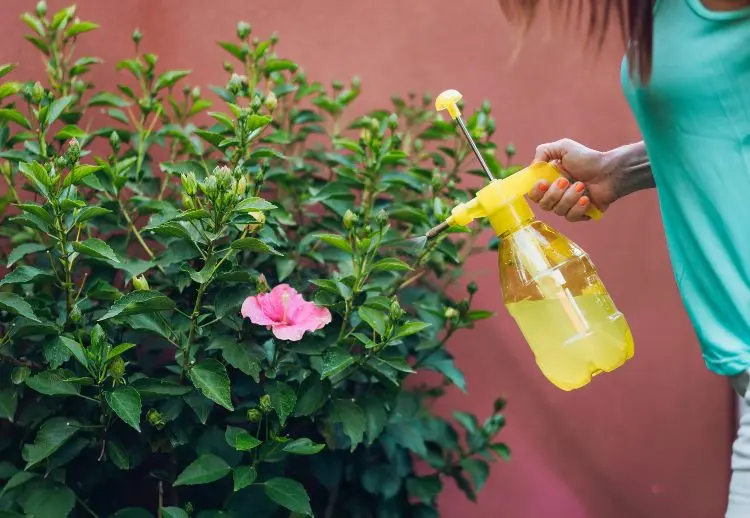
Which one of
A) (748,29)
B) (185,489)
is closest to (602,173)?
(748,29)

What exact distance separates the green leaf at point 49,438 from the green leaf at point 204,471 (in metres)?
0.21

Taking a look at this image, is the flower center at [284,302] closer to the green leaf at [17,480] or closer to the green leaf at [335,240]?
the green leaf at [335,240]

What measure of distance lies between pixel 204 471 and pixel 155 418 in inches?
4.8

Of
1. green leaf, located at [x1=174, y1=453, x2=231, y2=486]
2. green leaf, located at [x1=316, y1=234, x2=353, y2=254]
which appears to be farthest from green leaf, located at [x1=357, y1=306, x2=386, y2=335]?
green leaf, located at [x1=174, y1=453, x2=231, y2=486]

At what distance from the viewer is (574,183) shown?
127 centimetres

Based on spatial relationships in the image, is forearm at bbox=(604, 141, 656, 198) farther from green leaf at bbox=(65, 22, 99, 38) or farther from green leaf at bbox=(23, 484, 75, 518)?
green leaf at bbox=(65, 22, 99, 38)

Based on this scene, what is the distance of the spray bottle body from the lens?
1187 mm

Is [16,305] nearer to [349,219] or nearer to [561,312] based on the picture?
[349,219]

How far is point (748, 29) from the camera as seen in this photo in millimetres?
941

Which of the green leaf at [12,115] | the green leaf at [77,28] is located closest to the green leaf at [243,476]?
the green leaf at [12,115]

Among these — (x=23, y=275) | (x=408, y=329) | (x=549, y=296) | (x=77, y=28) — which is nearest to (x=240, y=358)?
(x=408, y=329)

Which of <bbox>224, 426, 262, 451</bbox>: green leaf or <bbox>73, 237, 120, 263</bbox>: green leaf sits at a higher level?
<bbox>73, 237, 120, 263</bbox>: green leaf

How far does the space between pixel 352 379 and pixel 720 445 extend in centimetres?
105

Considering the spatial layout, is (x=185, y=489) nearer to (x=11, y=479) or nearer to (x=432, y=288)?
(x=11, y=479)
